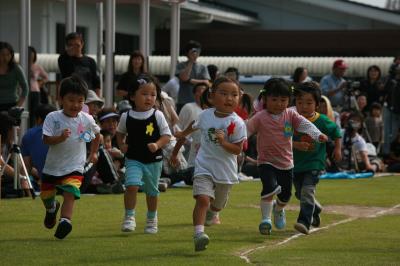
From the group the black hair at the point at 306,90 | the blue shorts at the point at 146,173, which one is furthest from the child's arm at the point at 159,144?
the black hair at the point at 306,90

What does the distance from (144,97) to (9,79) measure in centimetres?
541

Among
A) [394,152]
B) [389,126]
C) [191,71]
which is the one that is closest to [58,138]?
[191,71]

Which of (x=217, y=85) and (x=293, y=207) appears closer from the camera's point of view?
(x=217, y=85)

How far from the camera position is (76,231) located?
11734mm

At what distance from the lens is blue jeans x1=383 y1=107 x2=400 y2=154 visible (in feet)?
81.3

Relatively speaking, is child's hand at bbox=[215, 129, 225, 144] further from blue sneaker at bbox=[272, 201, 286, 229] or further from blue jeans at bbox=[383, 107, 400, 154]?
blue jeans at bbox=[383, 107, 400, 154]

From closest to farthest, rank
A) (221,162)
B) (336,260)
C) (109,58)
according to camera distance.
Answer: (336,260) < (221,162) < (109,58)

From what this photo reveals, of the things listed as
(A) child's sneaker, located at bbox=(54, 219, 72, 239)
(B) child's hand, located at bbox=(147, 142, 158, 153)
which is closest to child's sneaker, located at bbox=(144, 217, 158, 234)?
(B) child's hand, located at bbox=(147, 142, 158, 153)

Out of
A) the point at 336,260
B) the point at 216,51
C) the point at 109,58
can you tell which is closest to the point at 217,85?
the point at 336,260

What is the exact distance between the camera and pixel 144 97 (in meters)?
11.7

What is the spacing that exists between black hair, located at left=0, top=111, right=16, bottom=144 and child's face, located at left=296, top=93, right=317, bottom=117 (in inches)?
194

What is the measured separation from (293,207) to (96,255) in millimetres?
5488

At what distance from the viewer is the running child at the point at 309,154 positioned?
38.9ft

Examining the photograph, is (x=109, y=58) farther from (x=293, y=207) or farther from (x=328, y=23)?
(x=328, y=23)
